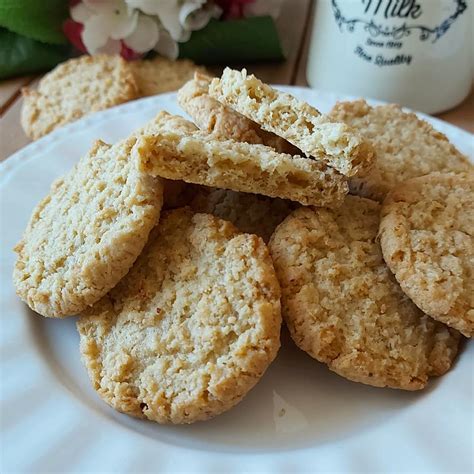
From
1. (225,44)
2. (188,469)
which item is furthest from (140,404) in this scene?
(225,44)

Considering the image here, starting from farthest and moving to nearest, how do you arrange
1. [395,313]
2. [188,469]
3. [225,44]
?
1. [225,44]
2. [395,313]
3. [188,469]

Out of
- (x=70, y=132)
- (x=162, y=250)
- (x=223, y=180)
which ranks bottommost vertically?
(x=70, y=132)

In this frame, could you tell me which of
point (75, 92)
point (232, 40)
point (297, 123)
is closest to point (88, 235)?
A: point (297, 123)

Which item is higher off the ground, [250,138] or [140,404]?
[250,138]

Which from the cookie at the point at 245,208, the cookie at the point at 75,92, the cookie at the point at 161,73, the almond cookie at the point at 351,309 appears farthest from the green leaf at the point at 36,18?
the almond cookie at the point at 351,309

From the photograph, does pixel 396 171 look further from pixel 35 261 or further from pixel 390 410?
pixel 35 261

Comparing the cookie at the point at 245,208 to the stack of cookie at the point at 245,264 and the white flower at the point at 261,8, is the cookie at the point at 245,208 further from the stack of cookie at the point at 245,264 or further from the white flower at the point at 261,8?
the white flower at the point at 261,8

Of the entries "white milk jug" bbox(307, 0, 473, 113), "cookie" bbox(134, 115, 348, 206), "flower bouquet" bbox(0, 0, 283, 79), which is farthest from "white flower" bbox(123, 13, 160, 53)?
"cookie" bbox(134, 115, 348, 206)
